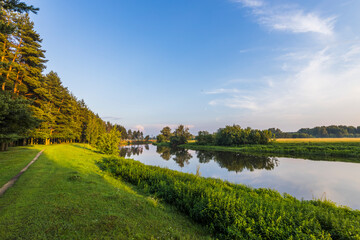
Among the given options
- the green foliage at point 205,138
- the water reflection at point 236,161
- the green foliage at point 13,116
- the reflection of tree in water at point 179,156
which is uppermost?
the green foliage at point 13,116

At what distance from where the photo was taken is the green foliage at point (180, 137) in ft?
290

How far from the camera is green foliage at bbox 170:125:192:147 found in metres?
88.5

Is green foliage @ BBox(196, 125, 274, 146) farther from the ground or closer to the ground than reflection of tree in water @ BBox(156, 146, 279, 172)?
farther from the ground

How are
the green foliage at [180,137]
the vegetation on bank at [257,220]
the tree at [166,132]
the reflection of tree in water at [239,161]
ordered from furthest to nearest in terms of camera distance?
the tree at [166,132], the green foliage at [180,137], the reflection of tree in water at [239,161], the vegetation on bank at [257,220]

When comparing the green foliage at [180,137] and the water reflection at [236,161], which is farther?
the green foliage at [180,137]

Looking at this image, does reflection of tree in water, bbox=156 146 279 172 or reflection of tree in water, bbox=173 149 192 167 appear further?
reflection of tree in water, bbox=173 149 192 167

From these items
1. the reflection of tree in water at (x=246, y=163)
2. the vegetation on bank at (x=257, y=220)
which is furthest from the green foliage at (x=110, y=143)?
the vegetation on bank at (x=257, y=220)

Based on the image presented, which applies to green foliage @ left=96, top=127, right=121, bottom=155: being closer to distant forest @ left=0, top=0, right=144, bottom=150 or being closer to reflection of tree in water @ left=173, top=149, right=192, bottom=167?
distant forest @ left=0, top=0, right=144, bottom=150

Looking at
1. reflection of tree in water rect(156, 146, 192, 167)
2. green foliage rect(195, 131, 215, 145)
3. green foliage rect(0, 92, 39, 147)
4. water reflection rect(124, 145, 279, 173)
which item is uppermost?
green foliage rect(0, 92, 39, 147)

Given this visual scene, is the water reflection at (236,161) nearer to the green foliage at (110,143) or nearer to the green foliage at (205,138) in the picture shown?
the green foliage at (110,143)

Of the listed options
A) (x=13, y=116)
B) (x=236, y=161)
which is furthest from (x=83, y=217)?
(x=236, y=161)

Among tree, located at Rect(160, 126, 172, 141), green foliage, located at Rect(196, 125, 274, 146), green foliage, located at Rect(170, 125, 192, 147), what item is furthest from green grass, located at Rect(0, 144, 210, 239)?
tree, located at Rect(160, 126, 172, 141)

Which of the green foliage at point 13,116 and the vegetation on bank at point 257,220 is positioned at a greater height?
the green foliage at point 13,116

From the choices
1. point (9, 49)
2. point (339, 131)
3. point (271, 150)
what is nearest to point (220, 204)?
point (9, 49)
